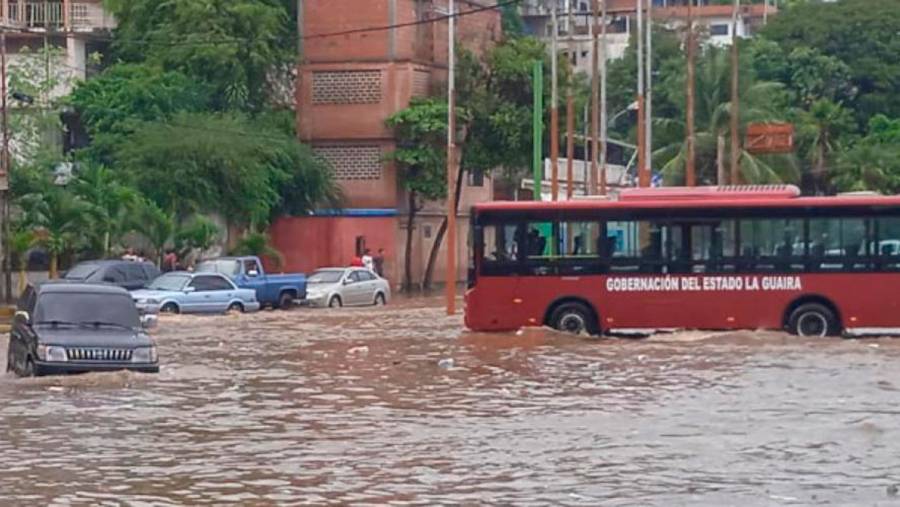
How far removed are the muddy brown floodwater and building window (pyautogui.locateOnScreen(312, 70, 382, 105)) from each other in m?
30.6

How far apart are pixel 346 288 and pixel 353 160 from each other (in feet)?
44.6

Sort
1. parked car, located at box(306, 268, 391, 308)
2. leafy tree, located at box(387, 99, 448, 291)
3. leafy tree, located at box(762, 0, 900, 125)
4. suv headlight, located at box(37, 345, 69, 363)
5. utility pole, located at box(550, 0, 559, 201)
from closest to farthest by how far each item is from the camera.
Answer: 1. suv headlight, located at box(37, 345, 69, 363)
2. utility pole, located at box(550, 0, 559, 201)
3. parked car, located at box(306, 268, 391, 308)
4. leafy tree, located at box(387, 99, 448, 291)
5. leafy tree, located at box(762, 0, 900, 125)

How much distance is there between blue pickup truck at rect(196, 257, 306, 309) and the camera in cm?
4912

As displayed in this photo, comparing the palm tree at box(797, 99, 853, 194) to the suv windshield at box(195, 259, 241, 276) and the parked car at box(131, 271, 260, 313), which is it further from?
the parked car at box(131, 271, 260, 313)

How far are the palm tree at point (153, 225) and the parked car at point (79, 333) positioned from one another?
27.1m

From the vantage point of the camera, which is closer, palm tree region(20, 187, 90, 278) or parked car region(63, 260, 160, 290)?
parked car region(63, 260, 160, 290)

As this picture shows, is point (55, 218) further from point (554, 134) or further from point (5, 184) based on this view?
point (554, 134)

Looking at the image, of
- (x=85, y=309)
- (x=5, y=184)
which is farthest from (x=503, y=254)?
(x=5, y=184)

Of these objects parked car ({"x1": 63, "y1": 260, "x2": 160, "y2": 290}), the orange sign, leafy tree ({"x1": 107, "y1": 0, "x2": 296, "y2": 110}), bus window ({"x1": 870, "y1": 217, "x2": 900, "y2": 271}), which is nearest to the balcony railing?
leafy tree ({"x1": 107, "y1": 0, "x2": 296, "y2": 110})

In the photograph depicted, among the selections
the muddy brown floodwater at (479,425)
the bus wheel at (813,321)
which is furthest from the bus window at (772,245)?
the muddy brown floodwater at (479,425)

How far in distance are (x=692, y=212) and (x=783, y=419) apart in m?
12.9

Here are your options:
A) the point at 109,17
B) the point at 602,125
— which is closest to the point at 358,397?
the point at 602,125

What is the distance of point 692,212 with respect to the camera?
3375 centimetres

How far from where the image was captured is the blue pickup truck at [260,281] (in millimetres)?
49125
